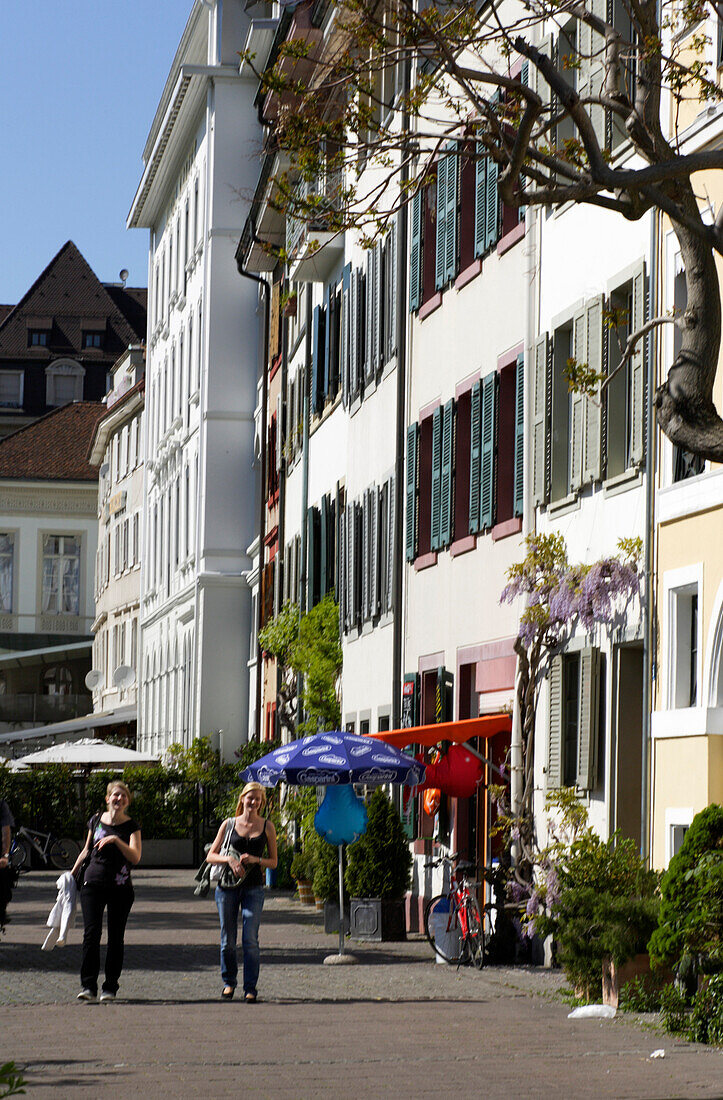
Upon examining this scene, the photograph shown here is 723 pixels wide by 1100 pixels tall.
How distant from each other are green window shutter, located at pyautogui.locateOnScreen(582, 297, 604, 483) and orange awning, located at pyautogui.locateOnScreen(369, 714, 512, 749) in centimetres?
318

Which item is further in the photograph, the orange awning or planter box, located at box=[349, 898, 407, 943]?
planter box, located at box=[349, 898, 407, 943]

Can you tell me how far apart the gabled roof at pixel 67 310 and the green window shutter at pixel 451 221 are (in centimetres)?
7537

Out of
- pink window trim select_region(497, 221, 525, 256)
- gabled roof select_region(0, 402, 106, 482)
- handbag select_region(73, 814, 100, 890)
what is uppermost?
gabled roof select_region(0, 402, 106, 482)

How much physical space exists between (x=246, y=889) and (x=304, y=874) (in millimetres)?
12679

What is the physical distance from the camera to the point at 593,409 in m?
17.2

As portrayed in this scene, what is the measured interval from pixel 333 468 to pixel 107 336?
67.7 metres

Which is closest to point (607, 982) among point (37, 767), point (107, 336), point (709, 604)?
point (709, 604)

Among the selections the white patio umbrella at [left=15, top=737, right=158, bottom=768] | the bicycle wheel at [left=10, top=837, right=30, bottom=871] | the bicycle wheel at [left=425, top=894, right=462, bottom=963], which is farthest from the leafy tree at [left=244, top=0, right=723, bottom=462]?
the white patio umbrella at [left=15, top=737, right=158, bottom=768]

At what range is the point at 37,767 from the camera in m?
44.9

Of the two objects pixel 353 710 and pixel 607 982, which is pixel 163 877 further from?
pixel 607 982

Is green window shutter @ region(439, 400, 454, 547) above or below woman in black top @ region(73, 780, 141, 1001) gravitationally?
above

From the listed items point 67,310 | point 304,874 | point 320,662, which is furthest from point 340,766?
point 67,310

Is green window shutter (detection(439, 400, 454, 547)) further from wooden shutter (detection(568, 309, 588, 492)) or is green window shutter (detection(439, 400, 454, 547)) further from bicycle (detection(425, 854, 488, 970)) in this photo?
bicycle (detection(425, 854, 488, 970))

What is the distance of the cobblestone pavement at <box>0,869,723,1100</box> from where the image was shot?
10469mm
